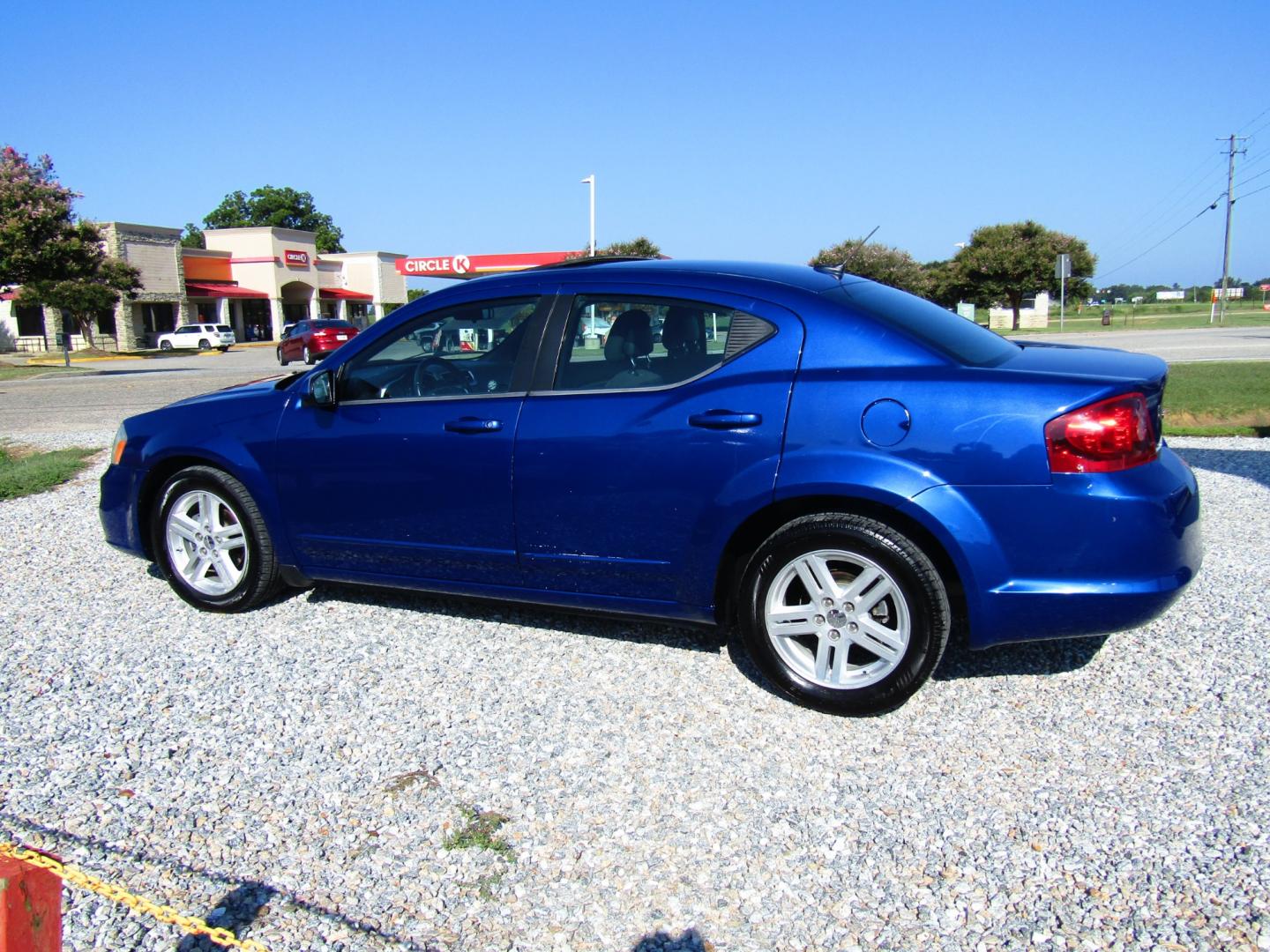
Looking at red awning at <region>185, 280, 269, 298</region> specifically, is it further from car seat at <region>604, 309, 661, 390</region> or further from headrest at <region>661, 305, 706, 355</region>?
headrest at <region>661, 305, 706, 355</region>

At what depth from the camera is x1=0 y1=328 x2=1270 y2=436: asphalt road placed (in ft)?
50.1

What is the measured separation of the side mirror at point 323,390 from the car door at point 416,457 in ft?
0.11

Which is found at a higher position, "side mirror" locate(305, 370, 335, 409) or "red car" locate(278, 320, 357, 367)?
"red car" locate(278, 320, 357, 367)

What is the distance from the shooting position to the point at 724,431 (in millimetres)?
3660

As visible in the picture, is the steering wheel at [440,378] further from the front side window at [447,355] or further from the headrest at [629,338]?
the headrest at [629,338]

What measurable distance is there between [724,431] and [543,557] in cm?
97

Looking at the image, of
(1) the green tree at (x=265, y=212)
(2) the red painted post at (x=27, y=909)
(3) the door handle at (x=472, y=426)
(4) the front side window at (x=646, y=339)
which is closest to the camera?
(2) the red painted post at (x=27, y=909)

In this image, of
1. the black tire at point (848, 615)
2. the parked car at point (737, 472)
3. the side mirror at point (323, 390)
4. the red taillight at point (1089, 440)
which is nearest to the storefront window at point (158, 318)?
the parked car at point (737, 472)

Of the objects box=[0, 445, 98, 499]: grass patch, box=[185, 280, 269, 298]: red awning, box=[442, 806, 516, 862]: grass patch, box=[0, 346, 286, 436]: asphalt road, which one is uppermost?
box=[185, 280, 269, 298]: red awning

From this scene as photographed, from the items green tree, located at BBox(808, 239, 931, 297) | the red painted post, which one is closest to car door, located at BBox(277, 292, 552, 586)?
the red painted post

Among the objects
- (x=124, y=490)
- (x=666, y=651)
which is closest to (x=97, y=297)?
(x=124, y=490)

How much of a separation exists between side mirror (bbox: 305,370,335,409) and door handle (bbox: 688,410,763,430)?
1.80m

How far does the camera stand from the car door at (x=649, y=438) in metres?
3.66

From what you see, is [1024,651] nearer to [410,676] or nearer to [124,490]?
[410,676]
